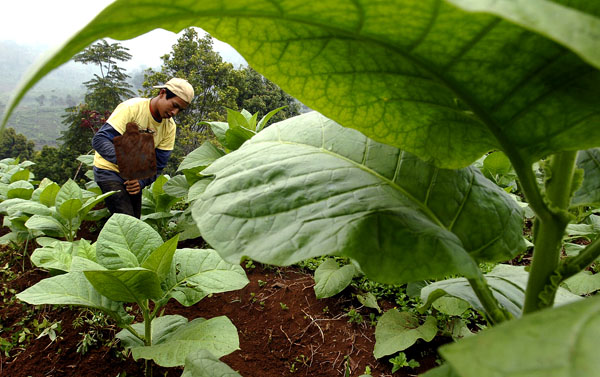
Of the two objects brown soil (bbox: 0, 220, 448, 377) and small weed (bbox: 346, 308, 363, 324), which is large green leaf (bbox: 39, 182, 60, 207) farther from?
small weed (bbox: 346, 308, 363, 324)

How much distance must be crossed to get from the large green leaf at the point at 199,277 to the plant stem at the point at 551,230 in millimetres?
971

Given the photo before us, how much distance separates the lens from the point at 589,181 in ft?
1.95

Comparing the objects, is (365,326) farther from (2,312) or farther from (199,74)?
(199,74)

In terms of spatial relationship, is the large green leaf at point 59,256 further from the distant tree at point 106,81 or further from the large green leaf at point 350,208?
the distant tree at point 106,81

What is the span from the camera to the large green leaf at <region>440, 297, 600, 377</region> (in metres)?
0.19

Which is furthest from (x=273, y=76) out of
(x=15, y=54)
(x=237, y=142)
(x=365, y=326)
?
(x=15, y=54)

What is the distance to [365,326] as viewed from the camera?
1748 mm

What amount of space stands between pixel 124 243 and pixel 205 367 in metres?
0.71

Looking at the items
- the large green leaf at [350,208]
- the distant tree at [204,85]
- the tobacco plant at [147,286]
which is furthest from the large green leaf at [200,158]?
the distant tree at [204,85]

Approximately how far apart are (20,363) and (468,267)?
1862 millimetres

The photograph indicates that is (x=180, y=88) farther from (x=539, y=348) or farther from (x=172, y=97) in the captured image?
(x=539, y=348)

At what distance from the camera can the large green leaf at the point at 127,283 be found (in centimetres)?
110

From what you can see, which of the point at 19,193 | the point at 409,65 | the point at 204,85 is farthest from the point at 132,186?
the point at 204,85

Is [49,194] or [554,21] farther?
[49,194]
